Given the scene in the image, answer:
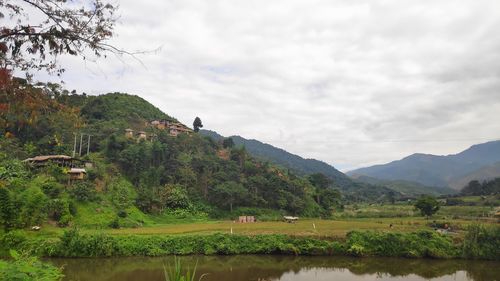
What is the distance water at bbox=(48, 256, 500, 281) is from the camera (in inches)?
859

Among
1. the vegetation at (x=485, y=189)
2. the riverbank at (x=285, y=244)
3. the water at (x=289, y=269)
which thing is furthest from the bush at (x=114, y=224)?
the vegetation at (x=485, y=189)

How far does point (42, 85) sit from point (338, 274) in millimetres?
20592

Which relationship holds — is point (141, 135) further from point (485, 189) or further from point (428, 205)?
point (485, 189)

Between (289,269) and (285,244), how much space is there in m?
5.01

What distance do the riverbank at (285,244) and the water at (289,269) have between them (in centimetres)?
94

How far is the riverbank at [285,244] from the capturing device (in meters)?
26.6

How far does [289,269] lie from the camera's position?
78.5 ft

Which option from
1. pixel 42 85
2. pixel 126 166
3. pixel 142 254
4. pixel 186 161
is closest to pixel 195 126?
pixel 186 161

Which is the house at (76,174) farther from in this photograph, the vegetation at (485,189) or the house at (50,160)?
the vegetation at (485,189)

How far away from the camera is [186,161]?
58500 millimetres

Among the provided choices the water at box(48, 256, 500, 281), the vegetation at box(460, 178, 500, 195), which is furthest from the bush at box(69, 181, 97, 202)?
the vegetation at box(460, 178, 500, 195)

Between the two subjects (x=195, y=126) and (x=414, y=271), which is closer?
(x=414, y=271)

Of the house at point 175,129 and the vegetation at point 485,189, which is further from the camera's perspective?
the vegetation at point 485,189

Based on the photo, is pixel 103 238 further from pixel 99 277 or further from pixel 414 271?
pixel 414 271
